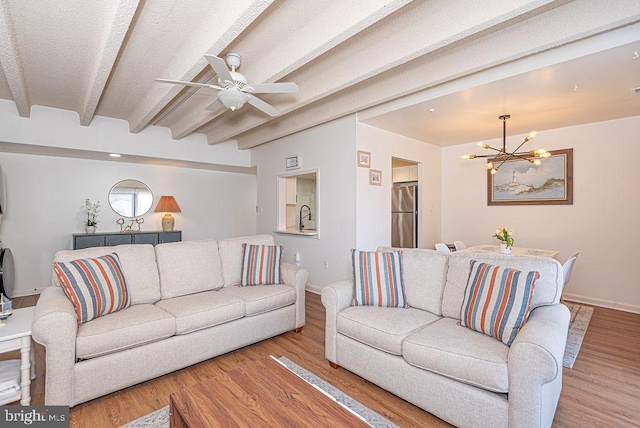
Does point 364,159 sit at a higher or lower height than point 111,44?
lower

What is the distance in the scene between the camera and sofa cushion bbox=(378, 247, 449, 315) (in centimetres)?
237

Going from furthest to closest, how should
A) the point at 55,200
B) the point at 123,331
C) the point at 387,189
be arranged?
the point at 55,200
the point at 387,189
the point at 123,331

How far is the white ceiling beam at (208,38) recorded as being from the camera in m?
1.99

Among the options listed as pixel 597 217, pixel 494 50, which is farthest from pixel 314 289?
pixel 597 217

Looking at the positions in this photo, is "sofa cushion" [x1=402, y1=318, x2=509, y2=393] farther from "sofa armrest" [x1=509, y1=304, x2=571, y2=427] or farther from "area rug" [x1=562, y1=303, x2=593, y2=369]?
"area rug" [x1=562, y1=303, x2=593, y2=369]

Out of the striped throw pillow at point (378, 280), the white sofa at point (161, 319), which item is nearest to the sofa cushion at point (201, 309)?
the white sofa at point (161, 319)

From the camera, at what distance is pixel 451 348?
68.3 inches

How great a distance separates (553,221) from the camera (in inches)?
174

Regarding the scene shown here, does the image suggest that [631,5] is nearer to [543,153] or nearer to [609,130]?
[543,153]

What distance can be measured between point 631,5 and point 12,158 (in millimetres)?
7277

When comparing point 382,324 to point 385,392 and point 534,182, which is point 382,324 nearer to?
point 385,392

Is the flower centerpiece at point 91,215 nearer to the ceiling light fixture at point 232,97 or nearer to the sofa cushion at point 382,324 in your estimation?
the ceiling light fixture at point 232,97

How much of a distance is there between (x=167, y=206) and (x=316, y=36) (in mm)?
4525

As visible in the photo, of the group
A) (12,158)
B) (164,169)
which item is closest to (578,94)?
(164,169)
